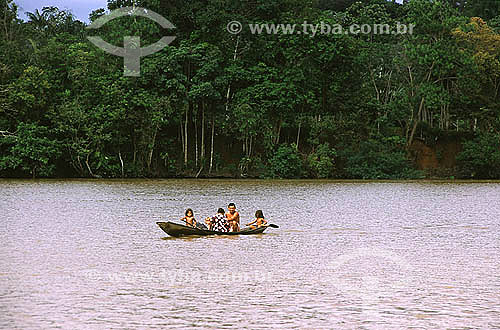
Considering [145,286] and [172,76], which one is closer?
[145,286]

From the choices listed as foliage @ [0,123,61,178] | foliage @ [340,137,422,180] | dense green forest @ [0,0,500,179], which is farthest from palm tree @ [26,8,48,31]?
foliage @ [340,137,422,180]


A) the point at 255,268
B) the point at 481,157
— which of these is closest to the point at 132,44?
the point at 481,157

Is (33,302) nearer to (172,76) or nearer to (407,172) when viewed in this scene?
(172,76)

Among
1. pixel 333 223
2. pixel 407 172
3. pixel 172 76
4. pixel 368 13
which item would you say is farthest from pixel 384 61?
pixel 333 223

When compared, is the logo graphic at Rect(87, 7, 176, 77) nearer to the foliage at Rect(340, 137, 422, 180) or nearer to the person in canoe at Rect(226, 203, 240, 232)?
the foliage at Rect(340, 137, 422, 180)

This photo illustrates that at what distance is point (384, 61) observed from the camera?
42062 mm

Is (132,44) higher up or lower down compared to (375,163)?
higher up

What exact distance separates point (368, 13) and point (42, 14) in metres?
19.2

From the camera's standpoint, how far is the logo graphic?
36.4 m

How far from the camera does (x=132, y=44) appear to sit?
36562 millimetres

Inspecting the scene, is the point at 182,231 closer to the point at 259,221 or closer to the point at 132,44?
the point at 259,221

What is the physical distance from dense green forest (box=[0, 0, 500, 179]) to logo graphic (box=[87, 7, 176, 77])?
368mm

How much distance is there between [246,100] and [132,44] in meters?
6.34

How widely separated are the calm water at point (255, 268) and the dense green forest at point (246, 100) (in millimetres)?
12912
